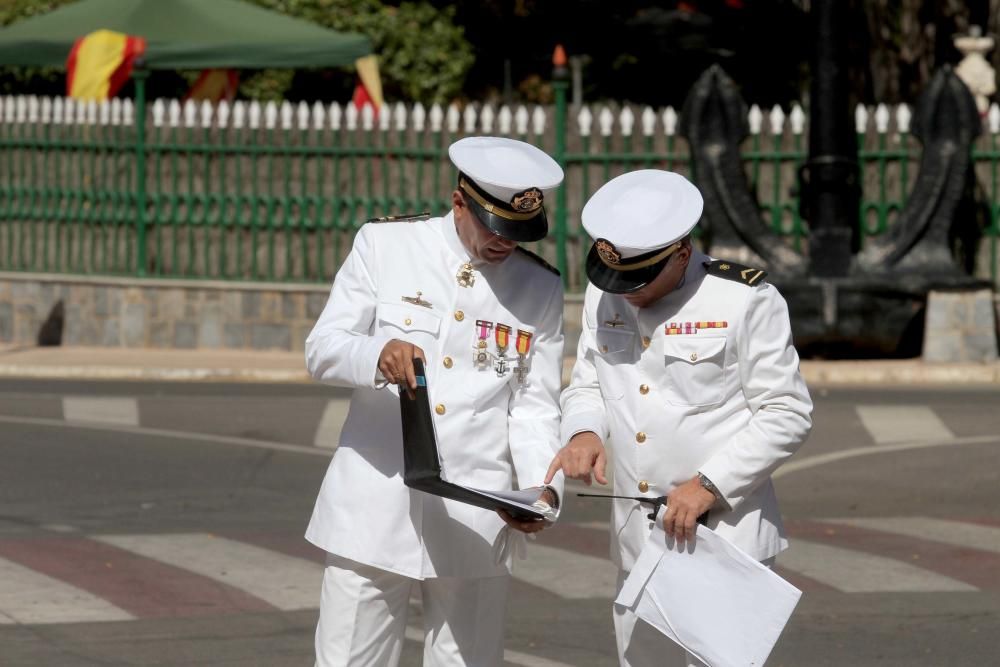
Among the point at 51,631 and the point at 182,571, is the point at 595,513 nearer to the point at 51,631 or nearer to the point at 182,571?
the point at 182,571

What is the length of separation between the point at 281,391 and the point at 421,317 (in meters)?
10.7

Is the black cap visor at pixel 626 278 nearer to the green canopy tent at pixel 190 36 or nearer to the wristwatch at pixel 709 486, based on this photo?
the wristwatch at pixel 709 486

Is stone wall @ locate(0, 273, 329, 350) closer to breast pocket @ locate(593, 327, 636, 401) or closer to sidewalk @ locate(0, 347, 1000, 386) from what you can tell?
sidewalk @ locate(0, 347, 1000, 386)

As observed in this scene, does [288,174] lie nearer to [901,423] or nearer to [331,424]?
[331,424]

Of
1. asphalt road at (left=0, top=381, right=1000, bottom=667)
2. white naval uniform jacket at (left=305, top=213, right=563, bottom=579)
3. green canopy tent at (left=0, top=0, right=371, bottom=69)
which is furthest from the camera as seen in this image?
green canopy tent at (left=0, top=0, right=371, bottom=69)

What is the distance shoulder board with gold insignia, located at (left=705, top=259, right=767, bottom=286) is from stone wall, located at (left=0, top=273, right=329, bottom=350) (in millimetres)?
13001

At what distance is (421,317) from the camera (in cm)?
529

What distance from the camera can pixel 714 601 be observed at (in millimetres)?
4941

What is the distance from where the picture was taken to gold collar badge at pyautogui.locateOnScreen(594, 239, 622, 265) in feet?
16.2

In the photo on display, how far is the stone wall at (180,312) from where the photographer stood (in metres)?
18.4

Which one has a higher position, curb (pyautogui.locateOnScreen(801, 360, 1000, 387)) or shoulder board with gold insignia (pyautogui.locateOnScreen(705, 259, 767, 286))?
shoulder board with gold insignia (pyautogui.locateOnScreen(705, 259, 767, 286))

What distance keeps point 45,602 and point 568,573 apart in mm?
2278

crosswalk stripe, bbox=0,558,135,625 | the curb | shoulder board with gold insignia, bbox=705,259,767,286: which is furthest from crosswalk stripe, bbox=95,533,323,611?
the curb

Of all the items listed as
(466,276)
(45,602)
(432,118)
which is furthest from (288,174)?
(466,276)
